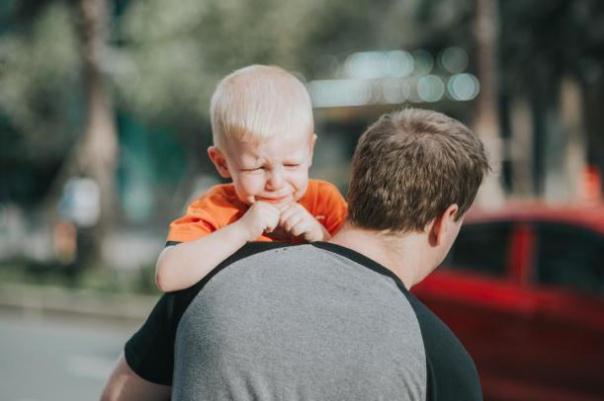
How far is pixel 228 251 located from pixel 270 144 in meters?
0.22

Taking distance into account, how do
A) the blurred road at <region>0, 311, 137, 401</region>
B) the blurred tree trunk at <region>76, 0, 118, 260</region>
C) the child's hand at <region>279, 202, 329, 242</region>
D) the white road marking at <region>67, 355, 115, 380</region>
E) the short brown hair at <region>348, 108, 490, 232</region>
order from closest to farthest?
the short brown hair at <region>348, 108, 490, 232</region>
the child's hand at <region>279, 202, 329, 242</region>
the blurred road at <region>0, 311, 137, 401</region>
the white road marking at <region>67, 355, 115, 380</region>
the blurred tree trunk at <region>76, 0, 118, 260</region>

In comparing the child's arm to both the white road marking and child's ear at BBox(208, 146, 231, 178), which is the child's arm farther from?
the white road marking

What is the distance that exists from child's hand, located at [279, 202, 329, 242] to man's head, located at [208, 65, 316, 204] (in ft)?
0.10

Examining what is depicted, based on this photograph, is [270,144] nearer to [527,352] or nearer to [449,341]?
[449,341]

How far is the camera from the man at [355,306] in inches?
62.6

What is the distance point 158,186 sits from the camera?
111 ft

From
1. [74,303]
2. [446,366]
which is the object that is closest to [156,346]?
[446,366]

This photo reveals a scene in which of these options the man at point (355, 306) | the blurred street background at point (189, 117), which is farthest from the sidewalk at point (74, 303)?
the man at point (355, 306)

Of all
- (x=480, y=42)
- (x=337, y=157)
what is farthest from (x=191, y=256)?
(x=337, y=157)

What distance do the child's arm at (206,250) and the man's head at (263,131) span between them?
0.07 meters

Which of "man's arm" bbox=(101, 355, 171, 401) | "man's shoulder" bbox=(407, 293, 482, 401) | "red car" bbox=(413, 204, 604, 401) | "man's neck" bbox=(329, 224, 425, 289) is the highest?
"man's neck" bbox=(329, 224, 425, 289)

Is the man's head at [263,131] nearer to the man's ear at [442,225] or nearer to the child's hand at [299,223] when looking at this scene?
the child's hand at [299,223]

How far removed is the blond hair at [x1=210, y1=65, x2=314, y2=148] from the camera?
6.03ft

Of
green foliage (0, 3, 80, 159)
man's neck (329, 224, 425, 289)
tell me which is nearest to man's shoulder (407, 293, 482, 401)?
man's neck (329, 224, 425, 289)
